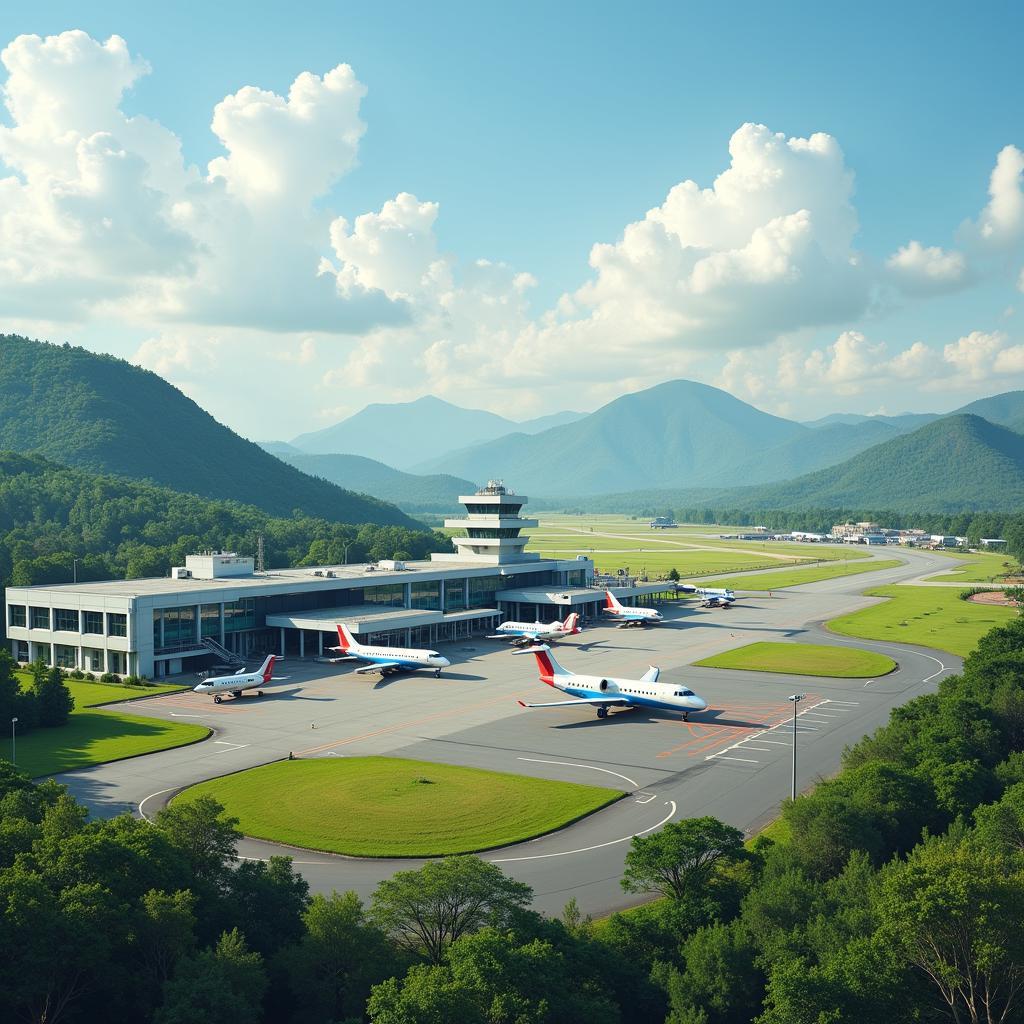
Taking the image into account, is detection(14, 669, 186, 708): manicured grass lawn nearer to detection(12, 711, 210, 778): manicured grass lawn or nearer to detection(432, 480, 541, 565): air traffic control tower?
detection(12, 711, 210, 778): manicured grass lawn

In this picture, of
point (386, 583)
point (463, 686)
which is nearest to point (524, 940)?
point (463, 686)

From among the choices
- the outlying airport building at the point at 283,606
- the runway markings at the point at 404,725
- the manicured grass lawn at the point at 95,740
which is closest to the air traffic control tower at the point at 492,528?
the outlying airport building at the point at 283,606

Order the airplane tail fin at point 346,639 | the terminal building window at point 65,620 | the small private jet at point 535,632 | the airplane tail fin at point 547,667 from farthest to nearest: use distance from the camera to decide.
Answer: the small private jet at point 535,632 < the airplane tail fin at point 346,639 < the terminal building window at point 65,620 < the airplane tail fin at point 547,667

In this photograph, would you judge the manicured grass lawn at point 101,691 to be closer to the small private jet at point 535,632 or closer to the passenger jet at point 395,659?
the passenger jet at point 395,659

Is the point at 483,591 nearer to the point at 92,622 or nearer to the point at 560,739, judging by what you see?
the point at 92,622

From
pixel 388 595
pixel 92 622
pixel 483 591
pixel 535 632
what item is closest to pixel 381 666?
pixel 535 632

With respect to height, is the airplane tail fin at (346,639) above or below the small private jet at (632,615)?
above

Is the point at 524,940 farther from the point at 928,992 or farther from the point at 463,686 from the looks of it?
the point at 463,686

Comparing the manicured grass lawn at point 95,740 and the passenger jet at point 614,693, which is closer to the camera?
the manicured grass lawn at point 95,740
